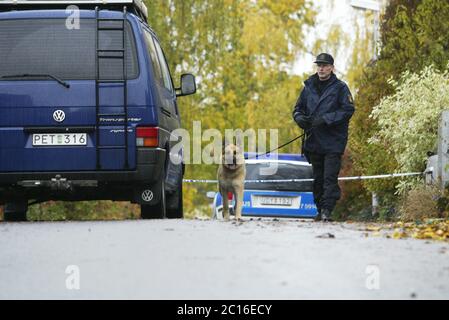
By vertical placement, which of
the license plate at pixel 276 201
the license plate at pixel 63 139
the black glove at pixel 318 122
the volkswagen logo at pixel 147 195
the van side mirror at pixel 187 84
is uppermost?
the van side mirror at pixel 187 84

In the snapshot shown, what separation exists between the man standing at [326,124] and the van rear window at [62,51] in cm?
273

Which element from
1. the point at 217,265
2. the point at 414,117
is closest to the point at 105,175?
the point at 217,265

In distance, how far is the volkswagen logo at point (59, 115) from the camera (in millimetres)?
12844

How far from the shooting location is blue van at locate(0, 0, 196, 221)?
12875mm

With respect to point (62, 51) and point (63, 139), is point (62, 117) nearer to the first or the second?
point (63, 139)

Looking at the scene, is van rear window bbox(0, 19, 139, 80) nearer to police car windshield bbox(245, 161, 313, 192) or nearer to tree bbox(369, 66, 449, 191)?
tree bbox(369, 66, 449, 191)

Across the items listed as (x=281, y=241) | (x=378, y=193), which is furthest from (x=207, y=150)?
(x=281, y=241)

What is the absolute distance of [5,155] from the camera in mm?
12898

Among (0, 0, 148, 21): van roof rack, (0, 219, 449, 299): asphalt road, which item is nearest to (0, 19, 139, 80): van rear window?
(0, 0, 148, 21): van roof rack

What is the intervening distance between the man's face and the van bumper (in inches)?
107

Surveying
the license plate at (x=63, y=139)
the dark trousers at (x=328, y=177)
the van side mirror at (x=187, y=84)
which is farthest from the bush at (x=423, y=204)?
the license plate at (x=63, y=139)

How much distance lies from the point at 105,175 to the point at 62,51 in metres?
1.40

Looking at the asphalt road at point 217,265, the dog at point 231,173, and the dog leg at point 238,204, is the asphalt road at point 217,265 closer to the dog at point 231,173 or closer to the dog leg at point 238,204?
the dog leg at point 238,204

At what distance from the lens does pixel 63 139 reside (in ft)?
42.3
